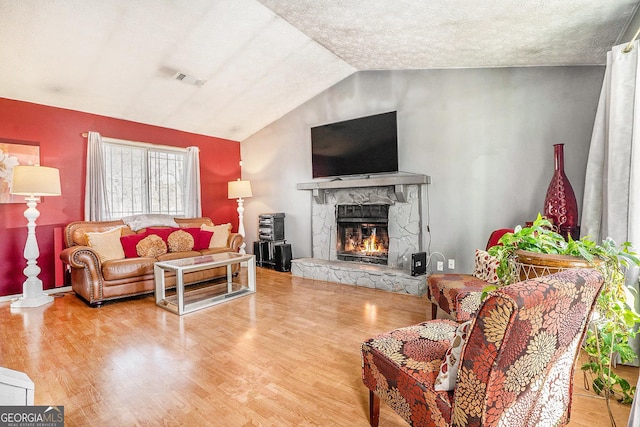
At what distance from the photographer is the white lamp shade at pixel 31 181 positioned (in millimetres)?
3305

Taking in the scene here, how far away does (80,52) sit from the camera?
10.3 ft

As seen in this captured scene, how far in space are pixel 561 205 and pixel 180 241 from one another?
14.1 feet

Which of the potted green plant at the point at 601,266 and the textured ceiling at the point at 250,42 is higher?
the textured ceiling at the point at 250,42

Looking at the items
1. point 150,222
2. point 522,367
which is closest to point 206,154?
point 150,222

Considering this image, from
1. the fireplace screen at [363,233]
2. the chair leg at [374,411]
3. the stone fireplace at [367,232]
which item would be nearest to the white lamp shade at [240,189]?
the stone fireplace at [367,232]

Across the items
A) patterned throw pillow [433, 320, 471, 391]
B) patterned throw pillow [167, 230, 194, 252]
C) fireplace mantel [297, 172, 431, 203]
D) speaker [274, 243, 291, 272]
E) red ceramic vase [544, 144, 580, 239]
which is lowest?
speaker [274, 243, 291, 272]

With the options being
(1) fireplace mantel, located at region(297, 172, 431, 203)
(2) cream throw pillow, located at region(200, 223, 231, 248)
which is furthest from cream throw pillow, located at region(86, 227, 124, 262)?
(1) fireplace mantel, located at region(297, 172, 431, 203)

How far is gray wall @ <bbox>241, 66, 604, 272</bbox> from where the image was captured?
9.73 feet

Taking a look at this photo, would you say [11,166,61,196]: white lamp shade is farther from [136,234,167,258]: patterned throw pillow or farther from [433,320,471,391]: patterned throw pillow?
[433,320,471,391]: patterned throw pillow

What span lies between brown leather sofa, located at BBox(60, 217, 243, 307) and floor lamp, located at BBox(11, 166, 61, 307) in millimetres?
319

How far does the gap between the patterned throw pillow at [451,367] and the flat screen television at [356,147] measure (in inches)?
123

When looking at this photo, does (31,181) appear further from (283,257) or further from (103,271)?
(283,257)

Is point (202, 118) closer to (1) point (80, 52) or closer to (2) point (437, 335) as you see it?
(1) point (80, 52)

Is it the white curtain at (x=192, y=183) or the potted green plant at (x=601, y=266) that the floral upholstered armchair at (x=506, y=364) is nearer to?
the potted green plant at (x=601, y=266)
